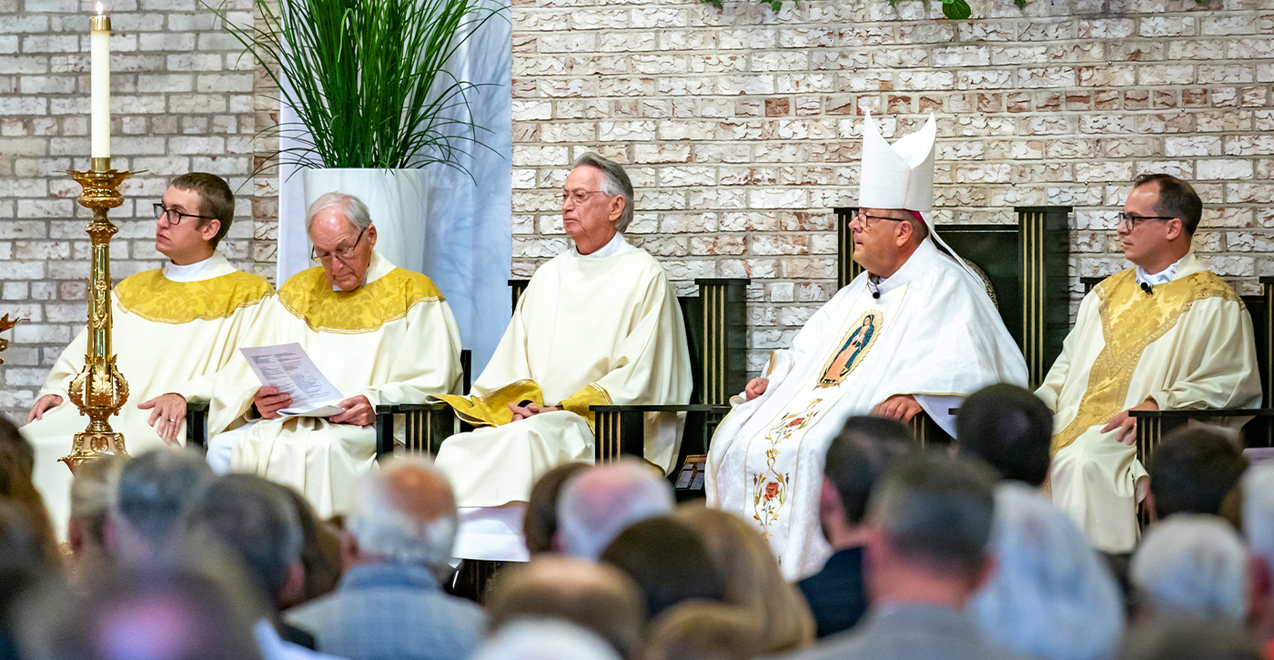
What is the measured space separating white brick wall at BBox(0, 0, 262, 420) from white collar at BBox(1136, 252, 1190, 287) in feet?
12.8

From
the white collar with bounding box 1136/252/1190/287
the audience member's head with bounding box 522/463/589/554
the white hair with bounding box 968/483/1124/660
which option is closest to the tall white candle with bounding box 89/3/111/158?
the audience member's head with bounding box 522/463/589/554

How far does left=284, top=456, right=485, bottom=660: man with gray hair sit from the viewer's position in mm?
1916

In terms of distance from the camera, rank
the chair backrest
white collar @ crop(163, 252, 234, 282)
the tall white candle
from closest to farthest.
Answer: the tall white candle, the chair backrest, white collar @ crop(163, 252, 234, 282)

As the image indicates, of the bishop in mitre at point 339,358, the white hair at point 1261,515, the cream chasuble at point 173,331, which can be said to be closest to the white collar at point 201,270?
the cream chasuble at point 173,331

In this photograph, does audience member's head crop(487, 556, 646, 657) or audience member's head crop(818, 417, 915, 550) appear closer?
audience member's head crop(487, 556, 646, 657)

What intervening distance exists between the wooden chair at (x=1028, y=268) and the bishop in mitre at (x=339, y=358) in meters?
1.64

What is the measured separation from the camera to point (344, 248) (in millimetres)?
5508

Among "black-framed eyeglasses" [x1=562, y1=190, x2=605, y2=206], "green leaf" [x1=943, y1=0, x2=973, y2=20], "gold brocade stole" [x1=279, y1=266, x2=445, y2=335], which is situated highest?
"green leaf" [x1=943, y1=0, x2=973, y2=20]

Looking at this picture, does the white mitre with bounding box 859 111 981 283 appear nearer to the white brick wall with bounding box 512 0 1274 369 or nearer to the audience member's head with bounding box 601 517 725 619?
the white brick wall with bounding box 512 0 1274 369

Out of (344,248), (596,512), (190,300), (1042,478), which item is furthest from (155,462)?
(190,300)

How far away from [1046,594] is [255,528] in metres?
1.08

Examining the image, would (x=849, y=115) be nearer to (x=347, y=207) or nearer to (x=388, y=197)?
(x=388, y=197)

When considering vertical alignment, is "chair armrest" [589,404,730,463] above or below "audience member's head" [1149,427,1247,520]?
below

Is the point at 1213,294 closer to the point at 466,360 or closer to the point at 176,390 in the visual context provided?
the point at 466,360
